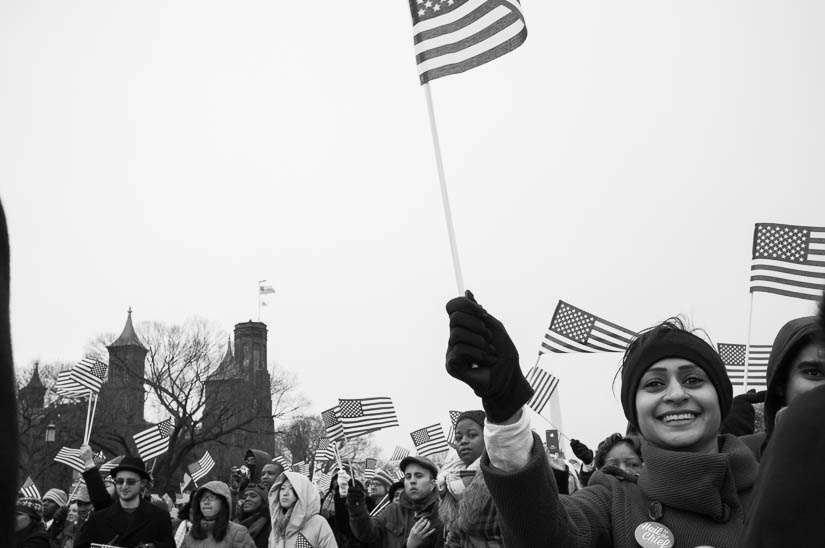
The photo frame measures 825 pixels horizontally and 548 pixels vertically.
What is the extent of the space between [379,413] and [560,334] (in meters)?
4.04

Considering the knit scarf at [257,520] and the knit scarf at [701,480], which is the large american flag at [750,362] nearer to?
the knit scarf at [257,520]

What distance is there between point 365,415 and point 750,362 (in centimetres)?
627

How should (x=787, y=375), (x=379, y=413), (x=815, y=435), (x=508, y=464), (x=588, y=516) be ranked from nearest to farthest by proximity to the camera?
(x=815, y=435) → (x=508, y=464) → (x=588, y=516) → (x=787, y=375) → (x=379, y=413)

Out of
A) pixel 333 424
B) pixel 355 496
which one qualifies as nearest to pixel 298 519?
pixel 355 496

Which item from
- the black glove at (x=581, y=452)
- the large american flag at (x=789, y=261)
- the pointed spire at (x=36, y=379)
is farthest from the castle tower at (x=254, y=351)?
the large american flag at (x=789, y=261)

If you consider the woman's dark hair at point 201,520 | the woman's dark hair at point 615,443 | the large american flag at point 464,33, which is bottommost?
the woman's dark hair at point 201,520

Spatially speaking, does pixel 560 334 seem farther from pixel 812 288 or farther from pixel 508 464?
pixel 508 464

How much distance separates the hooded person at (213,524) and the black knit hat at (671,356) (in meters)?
5.39

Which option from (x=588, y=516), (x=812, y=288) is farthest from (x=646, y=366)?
(x=812, y=288)

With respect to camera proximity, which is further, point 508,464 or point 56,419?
point 56,419

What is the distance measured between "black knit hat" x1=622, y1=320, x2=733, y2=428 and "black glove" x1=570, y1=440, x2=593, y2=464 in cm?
583

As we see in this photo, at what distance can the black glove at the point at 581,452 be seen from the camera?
8.37 m

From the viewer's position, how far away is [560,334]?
35.6 feet

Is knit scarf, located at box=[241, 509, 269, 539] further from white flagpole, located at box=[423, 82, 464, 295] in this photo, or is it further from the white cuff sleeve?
the white cuff sleeve
